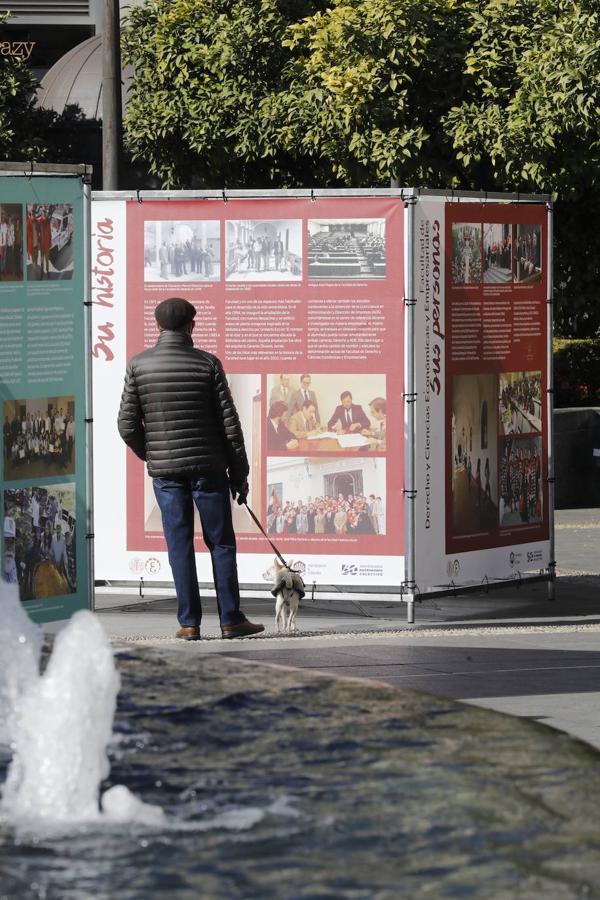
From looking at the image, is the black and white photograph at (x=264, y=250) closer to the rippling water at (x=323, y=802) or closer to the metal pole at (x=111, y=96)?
the rippling water at (x=323, y=802)

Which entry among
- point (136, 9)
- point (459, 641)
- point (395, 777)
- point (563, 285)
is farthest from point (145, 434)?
point (136, 9)

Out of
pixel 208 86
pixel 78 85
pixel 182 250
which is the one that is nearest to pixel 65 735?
pixel 182 250

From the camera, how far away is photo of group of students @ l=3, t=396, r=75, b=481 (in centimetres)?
876

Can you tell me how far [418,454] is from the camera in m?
10.6

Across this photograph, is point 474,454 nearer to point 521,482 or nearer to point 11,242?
point 521,482

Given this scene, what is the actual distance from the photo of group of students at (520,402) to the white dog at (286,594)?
1.83 m

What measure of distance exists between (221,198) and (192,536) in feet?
6.63

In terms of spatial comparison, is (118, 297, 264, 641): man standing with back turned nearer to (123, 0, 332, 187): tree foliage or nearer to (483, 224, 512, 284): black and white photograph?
(483, 224, 512, 284): black and white photograph

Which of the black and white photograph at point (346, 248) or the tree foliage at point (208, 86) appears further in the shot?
the tree foliage at point (208, 86)

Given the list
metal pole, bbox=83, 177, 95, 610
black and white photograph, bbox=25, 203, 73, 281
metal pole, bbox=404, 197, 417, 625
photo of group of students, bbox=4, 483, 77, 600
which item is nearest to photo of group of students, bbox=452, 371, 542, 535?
metal pole, bbox=404, 197, 417, 625

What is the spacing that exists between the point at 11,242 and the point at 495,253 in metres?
3.47

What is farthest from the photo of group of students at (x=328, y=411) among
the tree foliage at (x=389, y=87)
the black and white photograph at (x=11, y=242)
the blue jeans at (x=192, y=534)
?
the tree foliage at (x=389, y=87)

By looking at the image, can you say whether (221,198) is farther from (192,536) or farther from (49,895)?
(49,895)

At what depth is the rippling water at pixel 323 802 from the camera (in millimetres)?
2986
